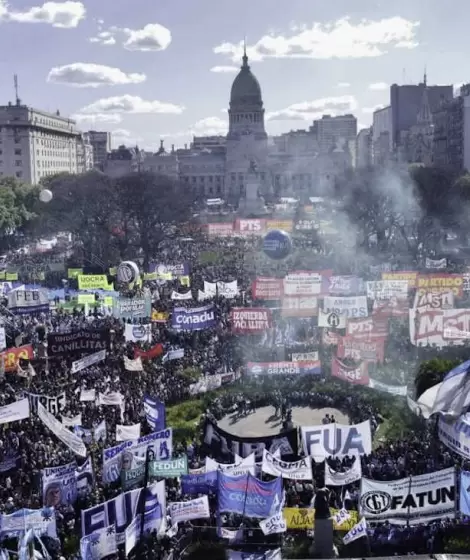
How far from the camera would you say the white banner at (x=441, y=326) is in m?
29.0

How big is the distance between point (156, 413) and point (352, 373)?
7.81 metres

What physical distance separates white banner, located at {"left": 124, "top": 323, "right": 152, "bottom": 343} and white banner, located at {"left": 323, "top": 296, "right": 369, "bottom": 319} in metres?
7.17

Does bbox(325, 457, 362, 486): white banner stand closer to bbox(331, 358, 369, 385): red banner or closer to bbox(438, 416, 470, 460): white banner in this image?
bbox(438, 416, 470, 460): white banner

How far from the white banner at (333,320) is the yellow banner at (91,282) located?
1356cm

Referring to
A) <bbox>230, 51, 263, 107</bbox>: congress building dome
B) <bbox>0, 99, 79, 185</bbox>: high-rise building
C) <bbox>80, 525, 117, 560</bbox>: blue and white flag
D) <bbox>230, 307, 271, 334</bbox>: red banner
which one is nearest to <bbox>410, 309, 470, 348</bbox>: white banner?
<bbox>230, 307, 271, 334</bbox>: red banner

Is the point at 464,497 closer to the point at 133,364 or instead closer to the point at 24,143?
the point at 133,364

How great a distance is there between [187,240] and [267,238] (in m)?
29.7

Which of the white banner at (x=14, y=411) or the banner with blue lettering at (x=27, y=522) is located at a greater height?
the white banner at (x=14, y=411)

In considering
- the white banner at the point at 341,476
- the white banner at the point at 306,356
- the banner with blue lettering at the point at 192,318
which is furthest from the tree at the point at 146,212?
the white banner at the point at 341,476

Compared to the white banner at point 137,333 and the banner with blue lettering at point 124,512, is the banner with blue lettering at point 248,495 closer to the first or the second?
the banner with blue lettering at point 124,512

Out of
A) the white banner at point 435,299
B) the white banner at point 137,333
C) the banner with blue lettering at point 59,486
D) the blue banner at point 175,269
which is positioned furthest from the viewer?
the blue banner at point 175,269

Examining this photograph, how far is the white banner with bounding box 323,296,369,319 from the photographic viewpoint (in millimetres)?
32500

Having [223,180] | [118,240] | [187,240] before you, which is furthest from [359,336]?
[223,180]

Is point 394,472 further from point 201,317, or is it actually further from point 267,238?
point 267,238
